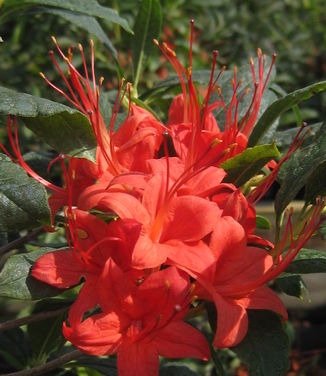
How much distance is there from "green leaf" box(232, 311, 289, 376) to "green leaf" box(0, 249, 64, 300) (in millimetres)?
259

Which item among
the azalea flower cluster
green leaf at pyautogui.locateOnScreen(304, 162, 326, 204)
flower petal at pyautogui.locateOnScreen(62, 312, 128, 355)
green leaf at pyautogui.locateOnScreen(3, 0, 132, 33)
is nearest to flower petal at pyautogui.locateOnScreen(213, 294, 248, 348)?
the azalea flower cluster

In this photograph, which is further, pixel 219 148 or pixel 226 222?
pixel 219 148

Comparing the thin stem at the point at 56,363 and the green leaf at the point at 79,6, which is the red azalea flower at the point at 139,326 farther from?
the green leaf at the point at 79,6

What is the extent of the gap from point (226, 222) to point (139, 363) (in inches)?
Answer: 8.1

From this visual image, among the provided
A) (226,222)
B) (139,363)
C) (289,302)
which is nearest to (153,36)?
(226,222)

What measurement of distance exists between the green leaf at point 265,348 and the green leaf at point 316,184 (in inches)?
7.2

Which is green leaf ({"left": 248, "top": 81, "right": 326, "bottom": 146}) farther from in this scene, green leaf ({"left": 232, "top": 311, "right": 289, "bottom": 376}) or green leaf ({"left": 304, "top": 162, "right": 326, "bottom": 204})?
green leaf ({"left": 232, "top": 311, "right": 289, "bottom": 376})

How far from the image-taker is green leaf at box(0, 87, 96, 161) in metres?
0.94

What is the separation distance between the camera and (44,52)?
8.43 feet

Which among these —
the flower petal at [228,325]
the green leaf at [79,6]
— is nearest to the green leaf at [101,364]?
the flower petal at [228,325]

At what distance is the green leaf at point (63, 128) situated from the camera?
936 millimetres

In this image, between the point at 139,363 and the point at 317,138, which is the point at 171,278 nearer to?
the point at 139,363

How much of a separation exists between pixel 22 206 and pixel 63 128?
0.52 ft

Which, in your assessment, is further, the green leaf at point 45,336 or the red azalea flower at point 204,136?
the green leaf at point 45,336
